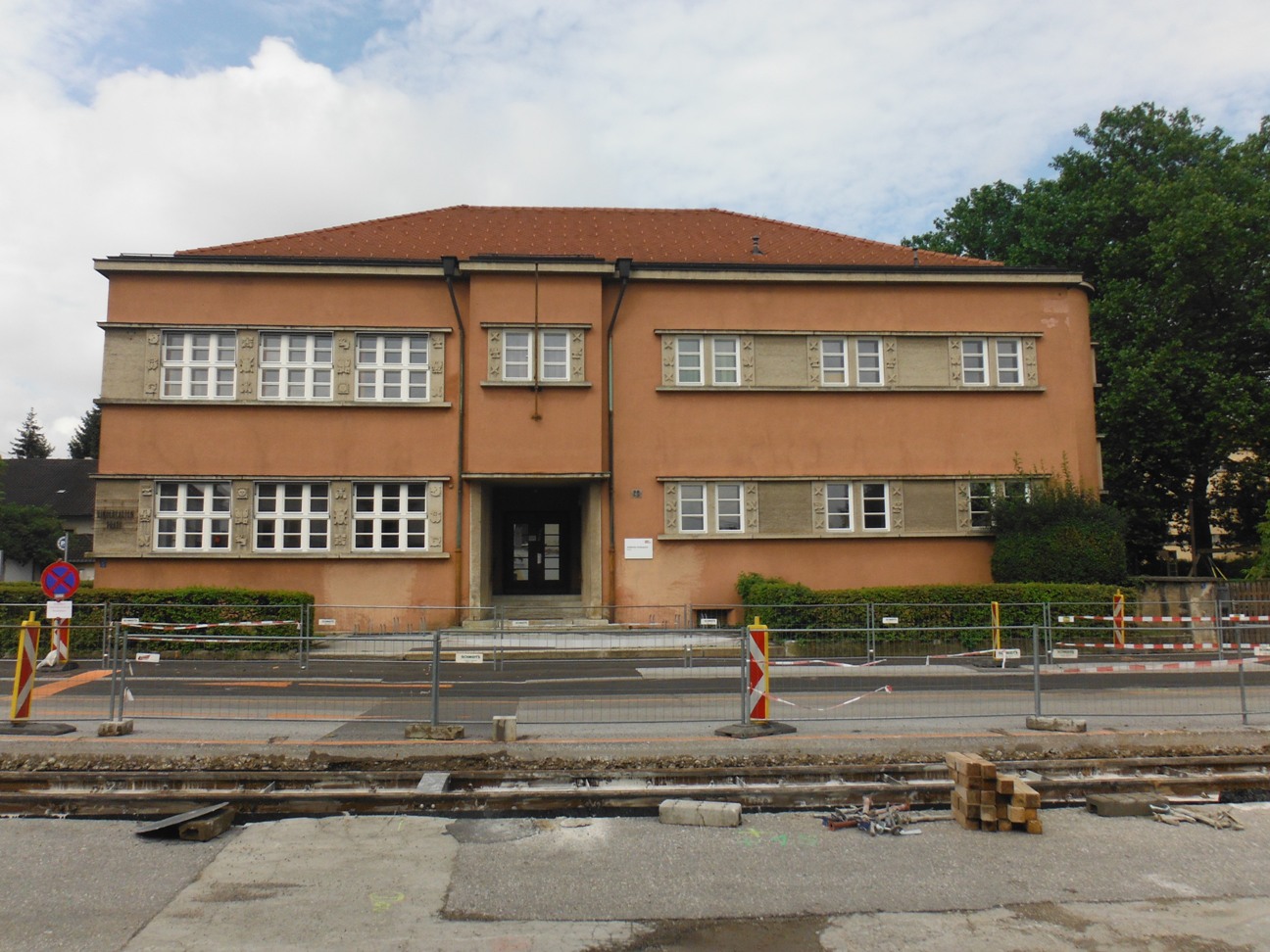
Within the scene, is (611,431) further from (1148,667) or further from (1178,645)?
(1148,667)

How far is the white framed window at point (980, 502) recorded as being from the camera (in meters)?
24.1

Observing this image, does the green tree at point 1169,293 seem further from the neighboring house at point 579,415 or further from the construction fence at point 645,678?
the construction fence at point 645,678

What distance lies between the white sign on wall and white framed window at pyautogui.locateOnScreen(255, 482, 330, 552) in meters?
7.03

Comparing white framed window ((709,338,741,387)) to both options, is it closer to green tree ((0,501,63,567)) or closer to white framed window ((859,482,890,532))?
white framed window ((859,482,890,532))

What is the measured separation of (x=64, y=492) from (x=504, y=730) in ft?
188

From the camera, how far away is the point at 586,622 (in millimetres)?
21375

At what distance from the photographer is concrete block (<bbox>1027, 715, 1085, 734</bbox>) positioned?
10.2 m

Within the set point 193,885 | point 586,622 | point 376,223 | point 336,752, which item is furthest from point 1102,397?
point 193,885

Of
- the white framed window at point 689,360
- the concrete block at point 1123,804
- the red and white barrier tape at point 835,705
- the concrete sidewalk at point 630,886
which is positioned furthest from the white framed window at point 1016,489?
the concrete sidewalk at point 630,886

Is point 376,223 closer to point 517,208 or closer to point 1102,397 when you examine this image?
point 517,208

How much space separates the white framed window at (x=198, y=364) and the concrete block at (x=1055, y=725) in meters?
19.1

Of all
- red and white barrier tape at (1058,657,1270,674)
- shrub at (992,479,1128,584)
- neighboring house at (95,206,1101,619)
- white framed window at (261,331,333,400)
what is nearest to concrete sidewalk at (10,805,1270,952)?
red and white barrier tape at (1058,657,1270,674)

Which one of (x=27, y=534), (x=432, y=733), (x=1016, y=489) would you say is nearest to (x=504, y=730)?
(x=432, y=733)

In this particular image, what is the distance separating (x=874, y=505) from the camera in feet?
78.9
